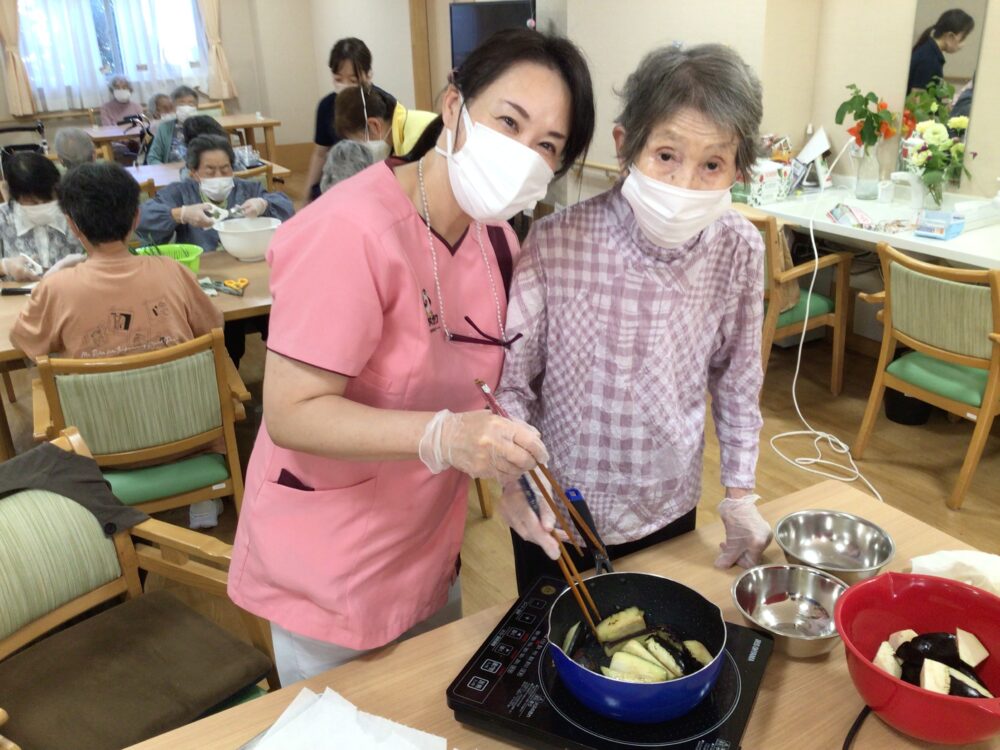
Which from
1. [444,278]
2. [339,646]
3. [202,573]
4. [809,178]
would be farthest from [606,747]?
[809,178]

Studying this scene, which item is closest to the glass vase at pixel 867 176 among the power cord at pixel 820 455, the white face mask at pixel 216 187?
the power cord at pixel 820 455

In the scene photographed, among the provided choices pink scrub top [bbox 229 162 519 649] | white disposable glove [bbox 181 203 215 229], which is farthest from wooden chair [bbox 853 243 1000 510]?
white disposable glove [bbox 181 203 215 229]

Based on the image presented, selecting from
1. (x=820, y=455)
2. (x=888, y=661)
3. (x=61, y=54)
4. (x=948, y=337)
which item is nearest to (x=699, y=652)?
(x=888, y=661)

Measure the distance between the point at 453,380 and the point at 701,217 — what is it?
40 centimetres

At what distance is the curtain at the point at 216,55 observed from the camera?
8266 mm

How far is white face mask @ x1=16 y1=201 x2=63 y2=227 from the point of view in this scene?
2822 mm

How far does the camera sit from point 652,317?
43.6 inches

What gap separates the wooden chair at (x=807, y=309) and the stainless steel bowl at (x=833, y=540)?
2.05 meters

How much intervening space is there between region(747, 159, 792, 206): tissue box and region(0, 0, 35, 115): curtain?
23.8 feet

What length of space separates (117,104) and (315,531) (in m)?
8.31

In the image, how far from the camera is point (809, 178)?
3893 millimetres

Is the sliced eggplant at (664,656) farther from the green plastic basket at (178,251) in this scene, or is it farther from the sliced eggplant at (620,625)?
the green plastic basket at (178,251)

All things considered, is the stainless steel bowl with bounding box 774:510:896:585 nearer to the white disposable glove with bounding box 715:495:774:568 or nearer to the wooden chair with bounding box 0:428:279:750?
the white disposable glove with bounding box 715:495:774:568

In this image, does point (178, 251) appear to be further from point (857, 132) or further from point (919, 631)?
point (857, 132)
